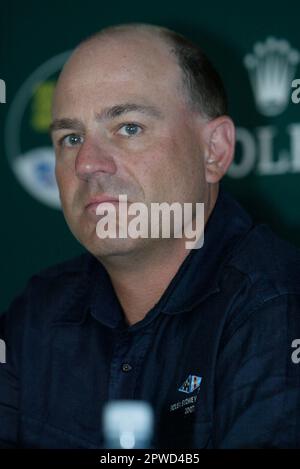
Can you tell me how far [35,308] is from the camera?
125 cm

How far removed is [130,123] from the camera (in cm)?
107

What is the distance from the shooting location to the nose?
1.03 metres

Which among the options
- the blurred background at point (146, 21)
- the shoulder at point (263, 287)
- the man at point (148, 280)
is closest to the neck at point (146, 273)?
the man at point (148, 280)

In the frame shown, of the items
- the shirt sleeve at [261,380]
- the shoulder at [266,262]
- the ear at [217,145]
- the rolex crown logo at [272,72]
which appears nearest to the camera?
the shirt sleeve at [261,380]

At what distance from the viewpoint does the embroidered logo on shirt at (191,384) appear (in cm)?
99

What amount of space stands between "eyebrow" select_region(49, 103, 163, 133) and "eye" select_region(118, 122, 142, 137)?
19mm

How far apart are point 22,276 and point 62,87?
796 mm

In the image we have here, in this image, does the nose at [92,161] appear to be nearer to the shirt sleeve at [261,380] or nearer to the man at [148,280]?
the man at [148,280]

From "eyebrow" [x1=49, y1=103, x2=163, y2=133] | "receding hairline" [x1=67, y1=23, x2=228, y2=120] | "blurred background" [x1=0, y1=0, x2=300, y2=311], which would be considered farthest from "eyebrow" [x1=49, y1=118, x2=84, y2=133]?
"blurred background" [x1=0, y1=0, x2=300, y2=311]

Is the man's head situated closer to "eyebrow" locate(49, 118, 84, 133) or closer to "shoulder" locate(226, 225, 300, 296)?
"eyebrow" locate(49, 118, 84, 133)

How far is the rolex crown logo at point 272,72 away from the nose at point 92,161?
2.38ft

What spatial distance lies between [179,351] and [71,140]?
34cm

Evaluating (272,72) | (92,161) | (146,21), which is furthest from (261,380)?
(146,21)

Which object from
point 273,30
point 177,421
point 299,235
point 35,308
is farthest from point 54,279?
point 273,30
